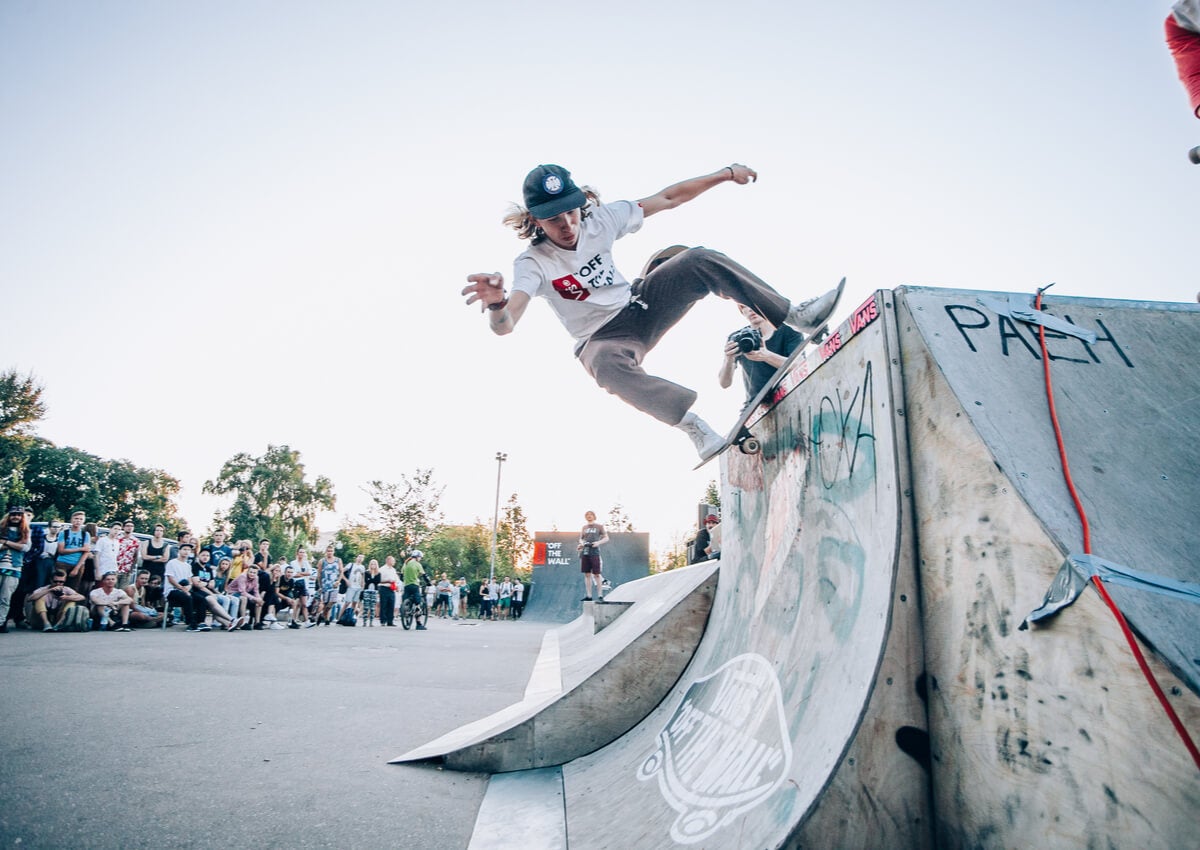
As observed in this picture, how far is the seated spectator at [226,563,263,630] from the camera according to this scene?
1167 cm

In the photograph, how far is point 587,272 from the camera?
339 cm

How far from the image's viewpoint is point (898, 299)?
6.48ft

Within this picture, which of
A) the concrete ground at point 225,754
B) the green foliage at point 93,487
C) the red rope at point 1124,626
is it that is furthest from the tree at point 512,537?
the red rope at point 1124,626

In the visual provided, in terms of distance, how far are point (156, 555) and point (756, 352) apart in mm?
12347

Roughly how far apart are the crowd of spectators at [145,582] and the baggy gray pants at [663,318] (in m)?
9.90

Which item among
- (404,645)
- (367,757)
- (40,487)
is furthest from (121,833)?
(40,487)

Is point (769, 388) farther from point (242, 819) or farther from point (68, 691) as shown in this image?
point (68, 691)

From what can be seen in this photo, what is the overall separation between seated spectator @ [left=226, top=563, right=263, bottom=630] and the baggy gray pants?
37.2 ft

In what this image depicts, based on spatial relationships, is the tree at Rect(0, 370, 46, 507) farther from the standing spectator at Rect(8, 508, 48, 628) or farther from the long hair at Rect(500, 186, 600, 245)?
the long hair at Rect(500, 186, 600, 245)

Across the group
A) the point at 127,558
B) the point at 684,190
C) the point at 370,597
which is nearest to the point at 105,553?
the point at 127,558

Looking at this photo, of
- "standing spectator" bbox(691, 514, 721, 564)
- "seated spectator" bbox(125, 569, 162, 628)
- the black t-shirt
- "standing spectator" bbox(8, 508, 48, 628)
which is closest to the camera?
the black t-shirt

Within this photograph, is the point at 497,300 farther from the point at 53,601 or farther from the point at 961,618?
the point at 53,601

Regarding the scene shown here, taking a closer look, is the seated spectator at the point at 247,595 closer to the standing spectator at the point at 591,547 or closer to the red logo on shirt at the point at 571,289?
the standing spectator at the point at 591,547

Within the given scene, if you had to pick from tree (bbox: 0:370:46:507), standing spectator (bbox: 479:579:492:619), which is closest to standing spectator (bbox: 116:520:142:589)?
standing spectator (bbox: 479:579:492:619)
